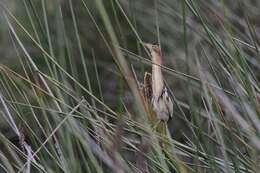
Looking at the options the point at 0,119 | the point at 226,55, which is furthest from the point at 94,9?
the point at 226,55

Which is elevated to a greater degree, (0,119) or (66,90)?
(66,90)

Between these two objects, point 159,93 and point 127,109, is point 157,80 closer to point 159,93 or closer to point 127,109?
point 159,93

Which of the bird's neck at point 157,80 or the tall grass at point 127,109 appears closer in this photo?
the tall grass at point 127,109

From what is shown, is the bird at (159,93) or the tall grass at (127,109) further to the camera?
A: the bird at (159,93)

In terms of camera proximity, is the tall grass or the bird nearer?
the tall grass

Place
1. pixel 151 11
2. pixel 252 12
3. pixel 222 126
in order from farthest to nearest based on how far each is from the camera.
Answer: pixel 151 11 < pixel 252 12 < pixel 222 126

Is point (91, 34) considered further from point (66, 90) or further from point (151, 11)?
point (66, 90)

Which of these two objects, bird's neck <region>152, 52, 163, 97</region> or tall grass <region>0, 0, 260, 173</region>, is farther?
bird's neck <region>152, 52, 163, 97</region>

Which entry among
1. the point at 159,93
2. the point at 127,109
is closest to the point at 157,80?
the point at 159,93
